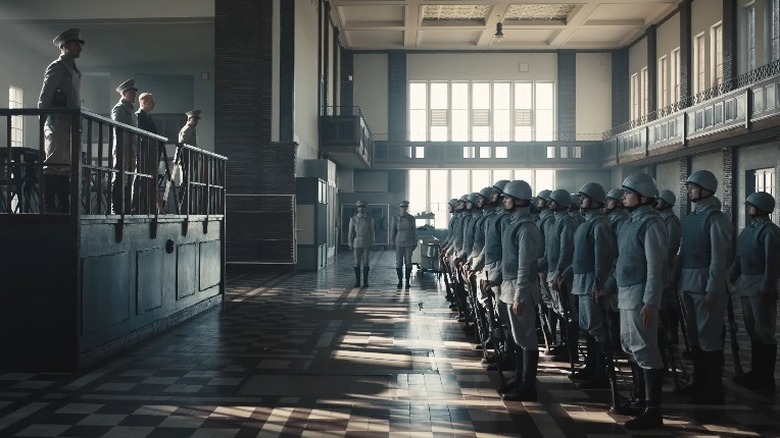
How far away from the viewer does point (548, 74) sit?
33.3 m

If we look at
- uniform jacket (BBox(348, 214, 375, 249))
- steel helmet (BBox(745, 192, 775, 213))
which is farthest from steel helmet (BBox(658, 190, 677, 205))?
uniform jacket (BBox(348, 214, 375, 249))

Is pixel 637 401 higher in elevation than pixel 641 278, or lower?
lower

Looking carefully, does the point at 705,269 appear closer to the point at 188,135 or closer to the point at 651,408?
the point at 651,408

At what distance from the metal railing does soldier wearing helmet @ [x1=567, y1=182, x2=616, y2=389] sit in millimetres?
4386

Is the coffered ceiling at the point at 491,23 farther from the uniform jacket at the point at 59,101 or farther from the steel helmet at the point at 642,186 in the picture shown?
the steel helmet at the point at 642,186

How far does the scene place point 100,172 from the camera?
6988mm

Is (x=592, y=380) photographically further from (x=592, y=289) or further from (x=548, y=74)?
(x=548, y=74)

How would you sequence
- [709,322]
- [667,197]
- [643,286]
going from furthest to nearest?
[667,197] → [709,322] → [643,286]

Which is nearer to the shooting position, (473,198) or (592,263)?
(592,263)

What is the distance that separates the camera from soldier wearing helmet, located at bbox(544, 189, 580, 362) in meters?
6.91

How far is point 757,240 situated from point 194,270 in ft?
23.5

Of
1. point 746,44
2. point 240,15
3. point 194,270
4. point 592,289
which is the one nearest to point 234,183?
point 240,15

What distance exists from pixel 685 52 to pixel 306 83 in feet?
43.3

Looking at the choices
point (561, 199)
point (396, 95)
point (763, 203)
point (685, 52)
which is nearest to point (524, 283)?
point (561, 199)
